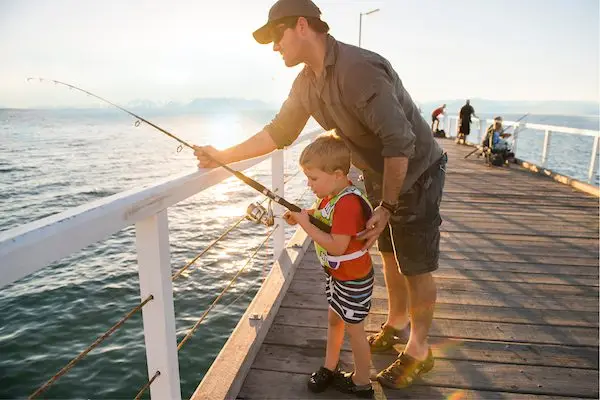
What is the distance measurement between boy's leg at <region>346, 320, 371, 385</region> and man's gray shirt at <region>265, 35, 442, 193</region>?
806mm

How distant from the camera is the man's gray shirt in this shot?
75.0 inches

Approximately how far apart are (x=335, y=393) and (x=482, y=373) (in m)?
0.94

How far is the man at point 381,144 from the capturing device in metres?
1.93

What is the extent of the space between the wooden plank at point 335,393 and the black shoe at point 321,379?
0.03 m

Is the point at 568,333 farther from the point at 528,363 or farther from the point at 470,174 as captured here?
the point at 470,174

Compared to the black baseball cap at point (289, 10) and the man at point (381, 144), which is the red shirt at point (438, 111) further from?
the black baseball cap at point (289, 10)

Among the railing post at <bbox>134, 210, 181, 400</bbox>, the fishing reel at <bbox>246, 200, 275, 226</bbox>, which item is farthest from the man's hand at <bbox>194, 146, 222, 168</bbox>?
the railing post at <bbox>134, 210, 181, 400</bbox>

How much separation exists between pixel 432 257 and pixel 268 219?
99 centimetres

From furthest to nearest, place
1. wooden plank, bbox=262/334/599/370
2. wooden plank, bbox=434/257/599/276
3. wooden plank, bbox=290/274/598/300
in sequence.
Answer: wooden plank, bbox=434/257/599/276 < wooden plank, bbox=290/274/598/300 < wooden plank, bbox=262/334/599/370

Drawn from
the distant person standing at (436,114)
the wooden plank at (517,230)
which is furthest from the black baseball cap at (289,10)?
the distant person standing at (436,114)

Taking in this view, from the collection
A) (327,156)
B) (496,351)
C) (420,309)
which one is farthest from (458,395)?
(327,156)

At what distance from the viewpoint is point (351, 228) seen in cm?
194

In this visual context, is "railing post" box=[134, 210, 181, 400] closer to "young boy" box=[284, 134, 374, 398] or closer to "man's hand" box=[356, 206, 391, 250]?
"young boy" box=[284, 134, 374, 398]

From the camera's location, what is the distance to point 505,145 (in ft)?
36.9
